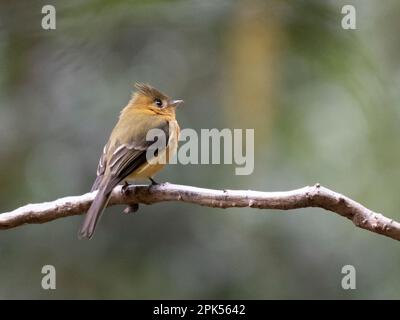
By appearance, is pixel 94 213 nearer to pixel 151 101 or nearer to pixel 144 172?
pixel 144 172

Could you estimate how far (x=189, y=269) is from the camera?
512 centimetres

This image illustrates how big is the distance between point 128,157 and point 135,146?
0.33ft

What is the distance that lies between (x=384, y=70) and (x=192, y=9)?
4.15 ft

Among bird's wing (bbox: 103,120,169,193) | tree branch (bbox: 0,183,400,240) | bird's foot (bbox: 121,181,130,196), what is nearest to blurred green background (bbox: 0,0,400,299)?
bird's wing (bbox: 103,120,169,193)

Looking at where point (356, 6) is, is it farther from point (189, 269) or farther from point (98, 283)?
point (98, 283)

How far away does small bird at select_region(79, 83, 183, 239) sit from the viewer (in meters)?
3.73

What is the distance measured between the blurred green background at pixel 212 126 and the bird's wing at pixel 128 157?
608mm

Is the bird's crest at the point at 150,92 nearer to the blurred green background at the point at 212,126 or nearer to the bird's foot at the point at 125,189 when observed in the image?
the blurred green background at the point at 212,126

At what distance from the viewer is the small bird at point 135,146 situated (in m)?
3.73

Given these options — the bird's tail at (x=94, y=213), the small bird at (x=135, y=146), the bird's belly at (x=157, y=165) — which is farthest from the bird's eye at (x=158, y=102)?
the bird's tail at (x=94, y=213)

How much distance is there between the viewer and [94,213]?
3533 mm

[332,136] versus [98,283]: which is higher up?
[332,136]

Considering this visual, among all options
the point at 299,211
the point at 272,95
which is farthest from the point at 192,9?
the point at 299,211

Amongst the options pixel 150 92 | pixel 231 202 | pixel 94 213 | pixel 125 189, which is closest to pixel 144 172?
pixel 125 189
